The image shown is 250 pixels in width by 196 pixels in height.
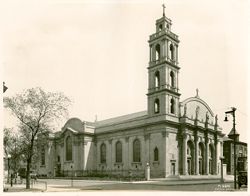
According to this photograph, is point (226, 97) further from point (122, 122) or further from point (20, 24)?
point (122, 122)

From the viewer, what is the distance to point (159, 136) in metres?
46.0

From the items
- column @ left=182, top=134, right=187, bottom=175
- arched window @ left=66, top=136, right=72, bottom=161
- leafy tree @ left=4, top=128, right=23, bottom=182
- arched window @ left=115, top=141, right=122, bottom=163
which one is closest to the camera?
leafy tree @ left=4, top=128, right=23, bottom=182

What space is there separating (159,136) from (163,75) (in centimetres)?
767

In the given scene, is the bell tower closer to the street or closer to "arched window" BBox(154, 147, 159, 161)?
"arched window" BBox(154, 147, 159, 161)

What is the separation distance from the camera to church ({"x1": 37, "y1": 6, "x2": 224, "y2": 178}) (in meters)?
45.2

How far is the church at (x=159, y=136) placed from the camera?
45.2 metres

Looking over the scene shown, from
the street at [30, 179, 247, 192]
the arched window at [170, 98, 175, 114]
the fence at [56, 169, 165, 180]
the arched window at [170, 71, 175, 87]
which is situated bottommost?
the fence at [56, 169, 165, 180]

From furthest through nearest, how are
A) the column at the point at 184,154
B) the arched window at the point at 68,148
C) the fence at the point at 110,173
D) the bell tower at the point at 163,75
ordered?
the arched window at the point at 68,148 → the column at the point at 184,154 → the fence at the point at 110,173 → the bell tower at the point at 163,75

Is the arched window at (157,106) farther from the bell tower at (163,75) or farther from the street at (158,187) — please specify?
the street at (158,187)

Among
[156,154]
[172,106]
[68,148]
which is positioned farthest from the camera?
[68,148]

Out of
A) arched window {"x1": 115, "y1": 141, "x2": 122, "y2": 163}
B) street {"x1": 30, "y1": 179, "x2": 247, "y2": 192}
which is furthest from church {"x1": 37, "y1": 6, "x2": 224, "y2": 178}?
street {"x1": 30, "y1": 179, "x2": 247, "y2": 192}

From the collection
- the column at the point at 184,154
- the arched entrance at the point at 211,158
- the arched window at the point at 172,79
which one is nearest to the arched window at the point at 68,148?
the column at the point at 184,154

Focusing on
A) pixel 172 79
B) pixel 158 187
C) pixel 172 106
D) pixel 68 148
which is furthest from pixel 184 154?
pixel 68 148

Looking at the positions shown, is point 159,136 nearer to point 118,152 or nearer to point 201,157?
point 201,157
